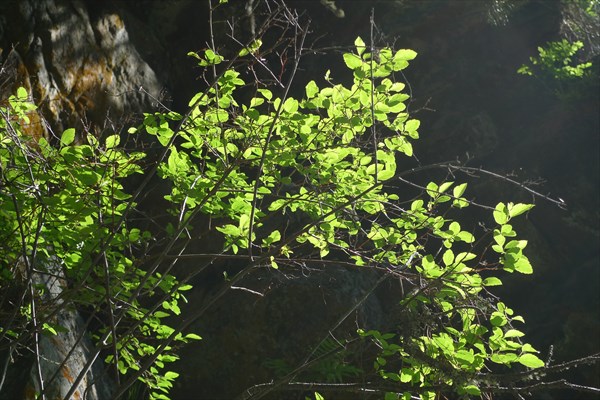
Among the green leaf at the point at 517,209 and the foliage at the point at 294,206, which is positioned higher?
the green leaf at the point at 517,209

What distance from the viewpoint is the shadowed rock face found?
5.80 m

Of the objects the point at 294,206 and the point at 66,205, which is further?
the point at 294,206

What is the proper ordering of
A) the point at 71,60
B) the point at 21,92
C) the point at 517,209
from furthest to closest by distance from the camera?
the point at 71,60 < the point at 21,92 < the point at 517,209

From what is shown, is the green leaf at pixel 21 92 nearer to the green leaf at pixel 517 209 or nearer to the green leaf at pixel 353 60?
the green leaf at pixel 353 60

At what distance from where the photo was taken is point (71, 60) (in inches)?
245

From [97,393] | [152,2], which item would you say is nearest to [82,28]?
[152,2]

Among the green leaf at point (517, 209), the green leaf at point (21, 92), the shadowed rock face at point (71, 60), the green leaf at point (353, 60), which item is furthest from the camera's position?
the shadowed rock face at point (71, 60)

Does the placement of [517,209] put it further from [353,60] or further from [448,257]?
[353,60]

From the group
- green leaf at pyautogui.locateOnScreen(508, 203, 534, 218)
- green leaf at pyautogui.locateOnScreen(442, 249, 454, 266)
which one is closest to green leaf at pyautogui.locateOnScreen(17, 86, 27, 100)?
green leaf at pyautogui.locateOnScreen(442, 249, 454, 266)

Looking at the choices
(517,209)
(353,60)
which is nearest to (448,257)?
(517,209)

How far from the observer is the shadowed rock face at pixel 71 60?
228 inches

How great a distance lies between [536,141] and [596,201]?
123 cm

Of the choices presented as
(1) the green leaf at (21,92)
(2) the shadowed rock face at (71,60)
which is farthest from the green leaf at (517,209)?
(2) the shadowed rock face at (71,60)

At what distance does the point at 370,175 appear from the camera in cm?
312
